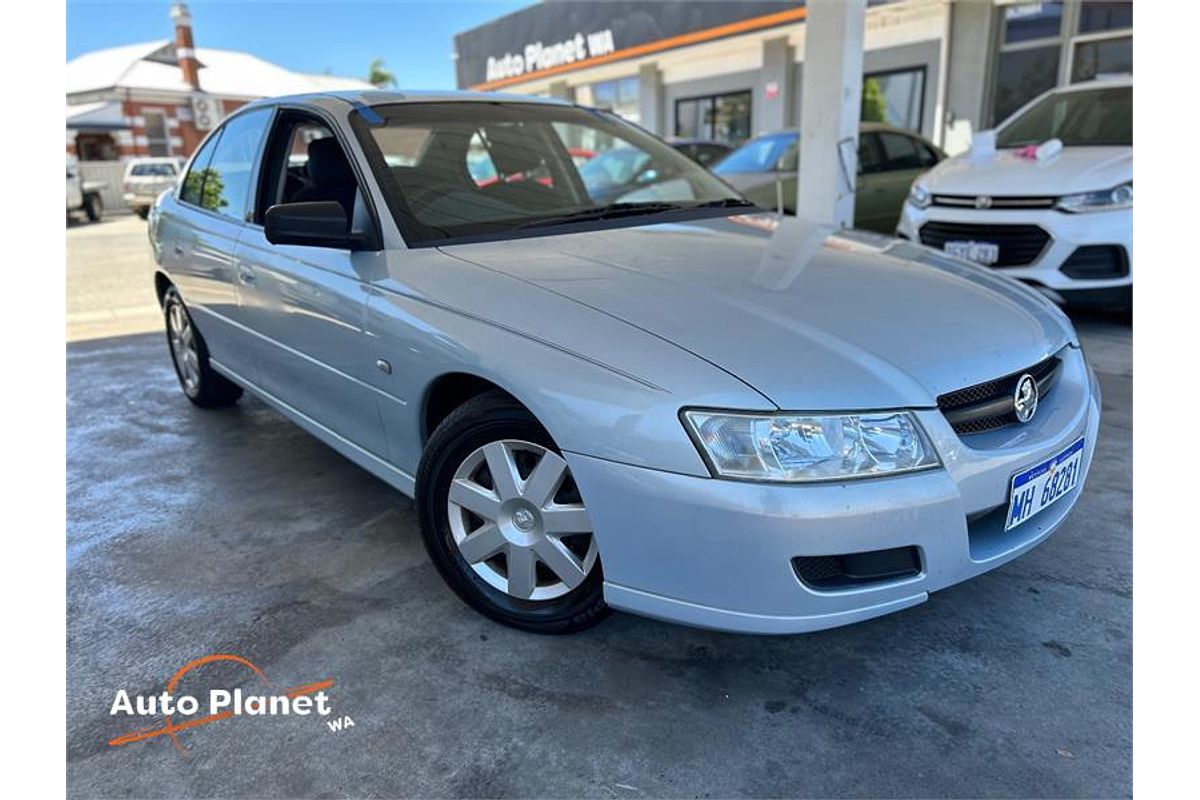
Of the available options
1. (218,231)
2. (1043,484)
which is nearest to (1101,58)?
(1043,484)

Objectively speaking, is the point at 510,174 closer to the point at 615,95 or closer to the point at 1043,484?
the point at 1043,484

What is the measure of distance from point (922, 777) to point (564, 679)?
85 cm

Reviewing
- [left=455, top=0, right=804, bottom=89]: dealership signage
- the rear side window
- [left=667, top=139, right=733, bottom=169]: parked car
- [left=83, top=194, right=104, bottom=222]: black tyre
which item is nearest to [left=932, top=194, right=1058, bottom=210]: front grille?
the rear side window

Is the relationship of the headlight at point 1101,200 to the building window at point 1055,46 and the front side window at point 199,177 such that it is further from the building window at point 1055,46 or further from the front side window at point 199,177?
the building window at point 1055,46

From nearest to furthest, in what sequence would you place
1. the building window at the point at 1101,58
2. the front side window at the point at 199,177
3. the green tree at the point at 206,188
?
the green tree at the point at 206,188 → the front side window at the point at 199,177 → the building window at the point at 1101,58

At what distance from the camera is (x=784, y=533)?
5.41ft

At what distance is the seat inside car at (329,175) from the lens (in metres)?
2.83

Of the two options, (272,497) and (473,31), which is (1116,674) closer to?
(272,497)

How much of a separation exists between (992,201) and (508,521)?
444 cm

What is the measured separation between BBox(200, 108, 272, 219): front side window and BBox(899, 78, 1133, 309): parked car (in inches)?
167

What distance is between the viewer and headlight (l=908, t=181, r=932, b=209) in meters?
5.58

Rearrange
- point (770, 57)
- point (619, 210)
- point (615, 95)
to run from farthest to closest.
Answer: point (615, 95) → point (770, 57) → point (619, 210)

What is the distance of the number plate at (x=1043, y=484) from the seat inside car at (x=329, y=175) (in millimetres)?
2244

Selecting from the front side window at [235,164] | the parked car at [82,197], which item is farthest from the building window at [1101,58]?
the parked car at [82,197]
